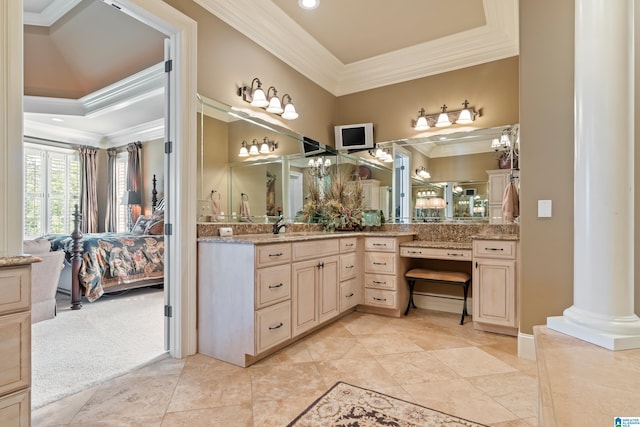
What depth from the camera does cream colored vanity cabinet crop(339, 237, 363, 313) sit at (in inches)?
128

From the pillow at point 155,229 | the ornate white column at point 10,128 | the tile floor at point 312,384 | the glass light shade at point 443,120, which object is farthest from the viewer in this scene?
the pillow at point 155,229

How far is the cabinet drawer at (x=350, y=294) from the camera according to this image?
10.6 ft

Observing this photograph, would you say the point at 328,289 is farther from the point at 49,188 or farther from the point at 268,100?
the point at 49,188

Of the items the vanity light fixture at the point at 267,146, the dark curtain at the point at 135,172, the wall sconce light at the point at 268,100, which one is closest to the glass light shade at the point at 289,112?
the wall sconce light at the point at 268,100

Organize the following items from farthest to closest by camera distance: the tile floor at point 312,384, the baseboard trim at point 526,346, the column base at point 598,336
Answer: the baseboard trim at point 526,346 < the tile floor at point 312,384 < the column base at point 598,336

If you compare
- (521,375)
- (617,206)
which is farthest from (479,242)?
(617,206)

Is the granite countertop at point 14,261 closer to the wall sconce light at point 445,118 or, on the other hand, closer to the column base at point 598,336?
the column base at point 598,336

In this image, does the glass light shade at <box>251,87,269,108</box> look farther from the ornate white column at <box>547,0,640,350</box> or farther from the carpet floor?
the ornate white column at <box>547,0,640,350</box>

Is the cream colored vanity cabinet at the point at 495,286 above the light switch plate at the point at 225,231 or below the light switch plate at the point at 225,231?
below

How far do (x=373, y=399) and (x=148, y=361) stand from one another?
1626mm

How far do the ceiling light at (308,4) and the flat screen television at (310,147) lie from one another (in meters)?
1.35

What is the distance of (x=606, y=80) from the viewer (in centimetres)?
126

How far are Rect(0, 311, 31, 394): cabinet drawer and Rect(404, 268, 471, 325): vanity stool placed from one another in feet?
9.99

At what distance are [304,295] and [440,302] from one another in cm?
185
